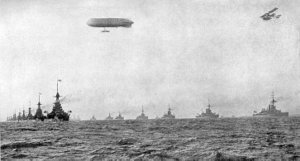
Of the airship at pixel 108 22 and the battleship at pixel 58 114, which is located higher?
the airship at pixel 108 22

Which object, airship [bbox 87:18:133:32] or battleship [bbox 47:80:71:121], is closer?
airship [bbox 87:18:133:32]

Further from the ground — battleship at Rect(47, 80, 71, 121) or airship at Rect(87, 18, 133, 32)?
airship at Rect(87, 18, 133, 32)

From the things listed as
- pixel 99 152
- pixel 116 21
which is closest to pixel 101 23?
pixel 116 21

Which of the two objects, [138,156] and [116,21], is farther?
[116,21]

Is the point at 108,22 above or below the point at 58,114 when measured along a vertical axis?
above

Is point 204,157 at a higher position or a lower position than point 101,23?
lower

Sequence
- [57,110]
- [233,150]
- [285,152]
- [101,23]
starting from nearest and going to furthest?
[285,152]
[233,150]
[101,23]
[57,110]

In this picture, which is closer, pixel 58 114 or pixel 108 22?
pixel 108 22

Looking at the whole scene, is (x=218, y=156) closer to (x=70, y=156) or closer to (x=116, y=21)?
(x=70, y=156)

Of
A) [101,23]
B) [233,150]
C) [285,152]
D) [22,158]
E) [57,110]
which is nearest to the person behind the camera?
[22,158]

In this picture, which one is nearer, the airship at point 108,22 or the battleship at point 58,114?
the airship at point 108,22
